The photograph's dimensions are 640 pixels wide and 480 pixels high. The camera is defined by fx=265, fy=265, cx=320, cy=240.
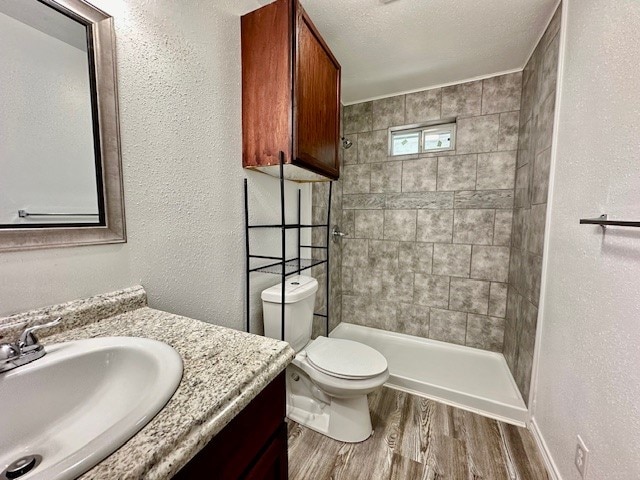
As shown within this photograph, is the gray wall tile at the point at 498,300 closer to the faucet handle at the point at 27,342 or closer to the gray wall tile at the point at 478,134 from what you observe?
the gray wall tile at the point at 478,134

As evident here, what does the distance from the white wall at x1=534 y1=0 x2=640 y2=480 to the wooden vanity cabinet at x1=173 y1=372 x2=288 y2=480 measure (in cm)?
96

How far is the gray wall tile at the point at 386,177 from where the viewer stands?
2.45 metres

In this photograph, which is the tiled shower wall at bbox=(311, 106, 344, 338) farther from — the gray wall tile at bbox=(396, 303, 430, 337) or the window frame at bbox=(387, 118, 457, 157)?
the gray wall tile at bbox=(396, 303, 430, 337)

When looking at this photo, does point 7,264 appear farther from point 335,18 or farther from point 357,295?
point 357,295

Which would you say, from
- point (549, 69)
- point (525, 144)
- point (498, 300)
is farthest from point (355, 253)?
point (549, 69)

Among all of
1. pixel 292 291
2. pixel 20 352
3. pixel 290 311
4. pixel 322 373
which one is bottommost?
pixel 322 373

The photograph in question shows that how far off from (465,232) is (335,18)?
5.93 feet

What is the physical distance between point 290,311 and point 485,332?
5.71ft

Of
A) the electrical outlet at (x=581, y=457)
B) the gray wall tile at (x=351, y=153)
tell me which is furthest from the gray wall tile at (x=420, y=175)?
the electrical outlet at (x=581, y=457)

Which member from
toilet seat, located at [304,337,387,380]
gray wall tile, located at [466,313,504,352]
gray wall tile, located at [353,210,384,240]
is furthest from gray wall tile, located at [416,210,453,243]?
toilet seat, located at [304,337,387,380]

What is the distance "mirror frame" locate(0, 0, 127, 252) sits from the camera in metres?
0.76

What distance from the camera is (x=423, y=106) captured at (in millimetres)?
2301

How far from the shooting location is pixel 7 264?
0.66 meters

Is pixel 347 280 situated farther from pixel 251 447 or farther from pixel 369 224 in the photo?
pixel 251 447
